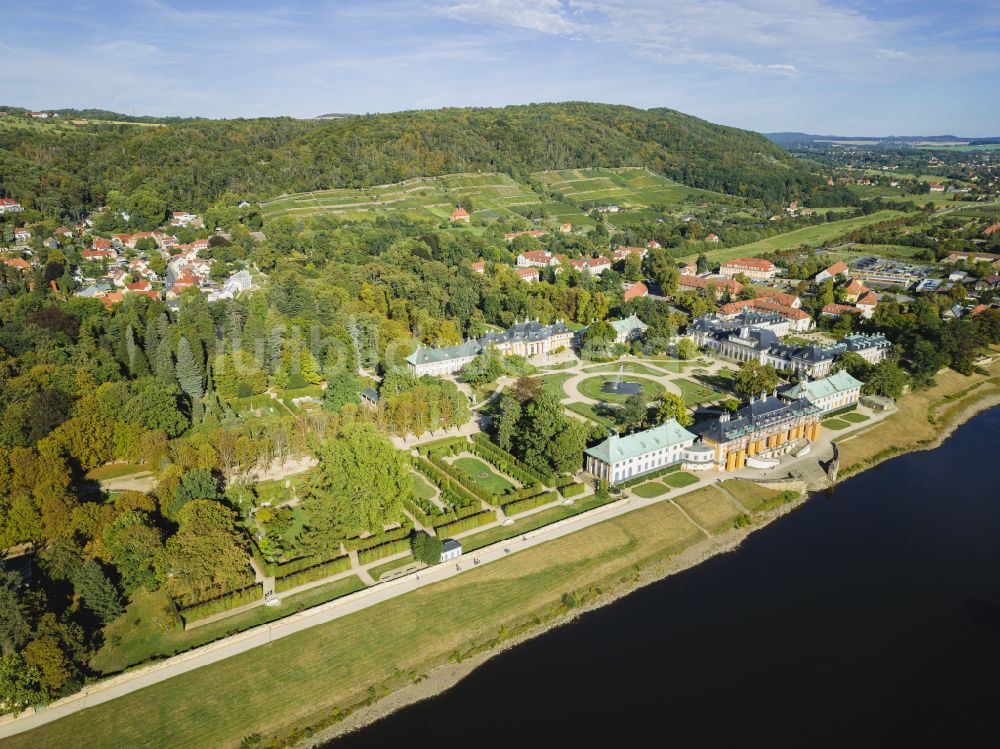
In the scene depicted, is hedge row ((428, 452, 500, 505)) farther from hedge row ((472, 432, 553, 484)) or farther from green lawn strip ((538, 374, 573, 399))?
green lawn strip ((538, 374, 573, 399))

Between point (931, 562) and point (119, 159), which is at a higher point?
point (119, 159)

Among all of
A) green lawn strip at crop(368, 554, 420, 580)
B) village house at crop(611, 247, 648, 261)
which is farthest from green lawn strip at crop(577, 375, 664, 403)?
village house at crop(611, 247, 648, 261)

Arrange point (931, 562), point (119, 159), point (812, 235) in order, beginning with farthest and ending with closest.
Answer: point (812, 235), point (119, 159), point (931, 562)

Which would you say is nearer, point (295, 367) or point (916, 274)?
point (295, 367)

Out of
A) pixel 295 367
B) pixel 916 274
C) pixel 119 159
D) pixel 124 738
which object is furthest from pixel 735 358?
pixel 119 159

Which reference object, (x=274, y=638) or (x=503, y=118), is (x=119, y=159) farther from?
(x=274, y=638)

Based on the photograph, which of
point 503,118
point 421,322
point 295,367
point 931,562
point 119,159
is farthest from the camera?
point 503,118

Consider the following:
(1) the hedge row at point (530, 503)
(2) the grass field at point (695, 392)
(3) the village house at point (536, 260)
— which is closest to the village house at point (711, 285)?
(3) the village house at point (536, 260)
